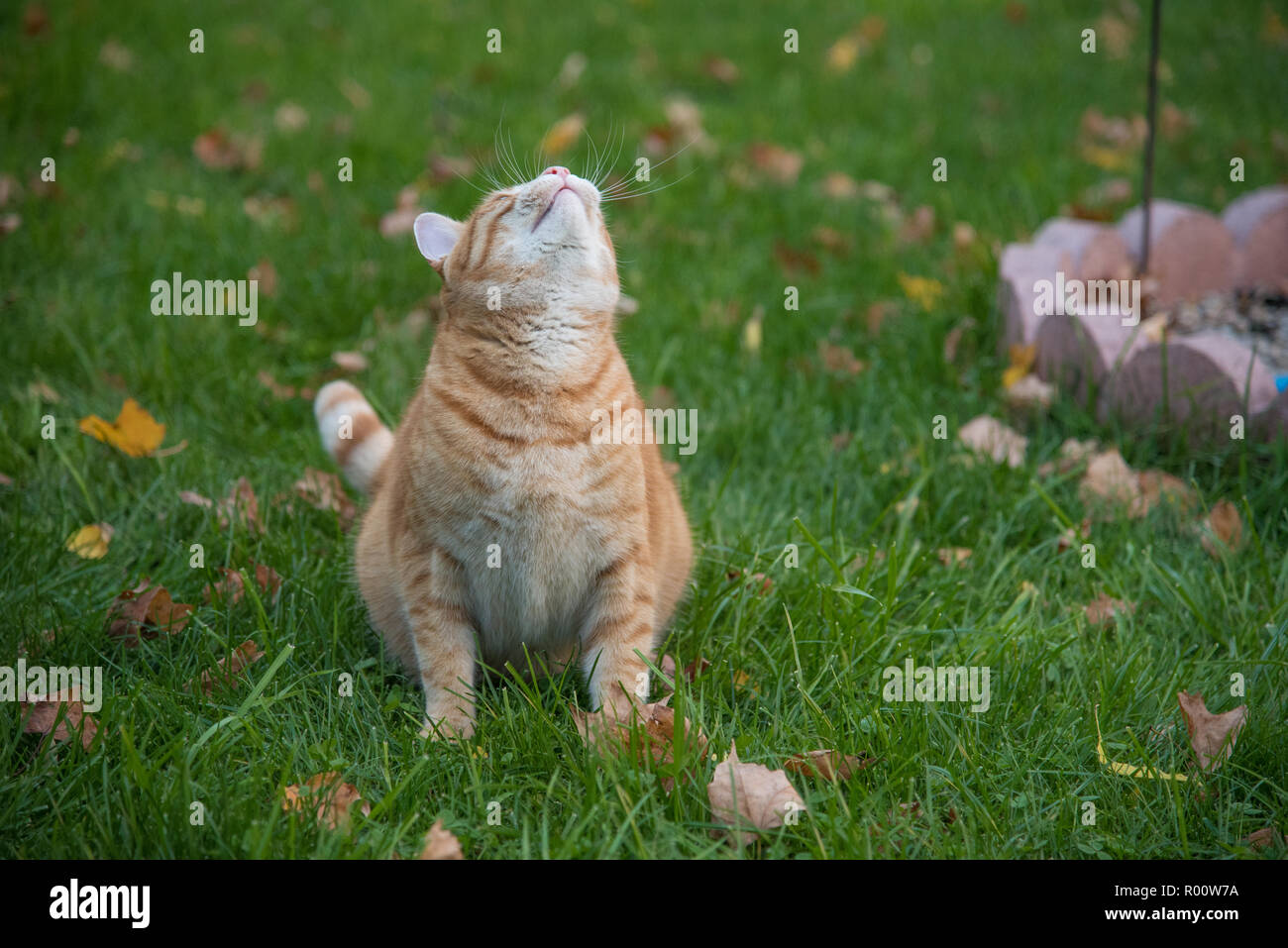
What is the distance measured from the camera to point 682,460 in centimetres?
354

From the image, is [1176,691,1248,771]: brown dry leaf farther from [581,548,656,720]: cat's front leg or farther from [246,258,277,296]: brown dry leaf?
[246,258,277,296]: brown dry leaf

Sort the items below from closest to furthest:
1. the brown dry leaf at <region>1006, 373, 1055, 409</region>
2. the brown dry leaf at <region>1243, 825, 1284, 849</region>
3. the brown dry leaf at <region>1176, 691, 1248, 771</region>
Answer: the brown dry leaf at <region>1243, 825, 1284, 849</region> → the brown dry leaf at <region>1176, 691, 1248, 771</region> → the brown dry leaf at <region>1006, 373, 1055, 409</region>

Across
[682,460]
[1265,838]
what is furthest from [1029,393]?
[1265,838]

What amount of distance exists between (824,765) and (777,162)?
375 centimetres

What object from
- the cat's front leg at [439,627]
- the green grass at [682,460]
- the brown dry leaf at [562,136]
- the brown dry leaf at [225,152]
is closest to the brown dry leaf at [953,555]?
the green grass at [682,460]

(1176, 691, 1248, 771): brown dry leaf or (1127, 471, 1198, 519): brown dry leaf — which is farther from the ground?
(1127, 471, 1198, 519): brown dry leaf

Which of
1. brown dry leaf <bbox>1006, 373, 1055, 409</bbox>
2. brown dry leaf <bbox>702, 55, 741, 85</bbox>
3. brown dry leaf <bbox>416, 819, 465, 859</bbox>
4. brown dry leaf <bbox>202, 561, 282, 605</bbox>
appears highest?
brown dry leaf <bbox>702, 55, 741, 85</bbox>

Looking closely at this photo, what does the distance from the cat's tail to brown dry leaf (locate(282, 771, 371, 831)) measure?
107 centimetres

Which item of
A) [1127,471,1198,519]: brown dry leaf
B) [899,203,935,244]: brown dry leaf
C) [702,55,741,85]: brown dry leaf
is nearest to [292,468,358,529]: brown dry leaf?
[1127,471,1198,519]: brown dry leaf

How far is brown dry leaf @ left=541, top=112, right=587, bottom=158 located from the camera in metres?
5.07

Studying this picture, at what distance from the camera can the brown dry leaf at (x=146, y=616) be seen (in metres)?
2.58

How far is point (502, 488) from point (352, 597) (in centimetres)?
67

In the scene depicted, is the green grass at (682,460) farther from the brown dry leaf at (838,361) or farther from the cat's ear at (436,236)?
the cat's ear at (436,236)
